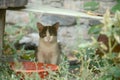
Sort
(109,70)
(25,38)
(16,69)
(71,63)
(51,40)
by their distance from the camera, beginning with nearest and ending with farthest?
(109,70)
(16,69)
(51,40)
(71,63)
(25,38)

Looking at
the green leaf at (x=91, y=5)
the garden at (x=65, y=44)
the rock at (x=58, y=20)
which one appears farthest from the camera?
the rock at (x=58, y=20)

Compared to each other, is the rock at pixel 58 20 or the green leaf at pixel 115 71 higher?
the green leaf at pixel 115 71

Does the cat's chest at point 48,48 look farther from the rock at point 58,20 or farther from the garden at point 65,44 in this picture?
the rock at point 58,20

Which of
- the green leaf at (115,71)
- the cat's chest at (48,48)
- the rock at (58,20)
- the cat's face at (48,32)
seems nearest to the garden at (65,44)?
the rock at (58,20)

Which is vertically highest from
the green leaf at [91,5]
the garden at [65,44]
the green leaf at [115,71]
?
the green leaf at [115,71]

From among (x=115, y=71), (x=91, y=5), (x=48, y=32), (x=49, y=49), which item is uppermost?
(x=115, y=71)

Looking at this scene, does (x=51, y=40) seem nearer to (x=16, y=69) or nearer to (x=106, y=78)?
(x=16, y=69)

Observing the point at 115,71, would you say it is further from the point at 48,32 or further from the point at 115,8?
the point at 115,8

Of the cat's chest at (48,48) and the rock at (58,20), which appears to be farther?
the rock at (58,20)

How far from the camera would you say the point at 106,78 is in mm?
2066

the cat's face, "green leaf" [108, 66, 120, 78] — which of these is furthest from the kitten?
"green leaf" [108, 66, 120, 78]

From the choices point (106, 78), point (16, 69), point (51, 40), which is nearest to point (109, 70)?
point (106, 78)

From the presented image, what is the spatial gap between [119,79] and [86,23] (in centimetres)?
348

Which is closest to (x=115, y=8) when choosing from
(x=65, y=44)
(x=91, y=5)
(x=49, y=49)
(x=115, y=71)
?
(x=91, y=5)
